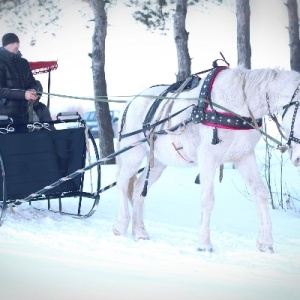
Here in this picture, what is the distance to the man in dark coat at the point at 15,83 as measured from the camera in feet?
15.1

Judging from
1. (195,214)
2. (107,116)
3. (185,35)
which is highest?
(185,35)

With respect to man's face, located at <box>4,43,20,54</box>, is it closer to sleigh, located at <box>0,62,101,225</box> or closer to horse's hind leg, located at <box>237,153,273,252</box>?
sleigh, located at <box>0,62,101,225</box>

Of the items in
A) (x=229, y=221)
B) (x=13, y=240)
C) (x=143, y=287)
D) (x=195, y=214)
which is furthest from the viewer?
(x=195, y=214)

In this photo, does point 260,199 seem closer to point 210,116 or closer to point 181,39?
Result: point 210,116

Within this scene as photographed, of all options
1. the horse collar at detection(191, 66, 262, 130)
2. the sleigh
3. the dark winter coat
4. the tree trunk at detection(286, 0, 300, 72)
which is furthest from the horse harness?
the dark winter coat

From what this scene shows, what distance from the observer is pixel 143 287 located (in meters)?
3.04

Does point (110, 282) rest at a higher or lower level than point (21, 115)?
lower

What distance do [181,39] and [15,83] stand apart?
4.33ft

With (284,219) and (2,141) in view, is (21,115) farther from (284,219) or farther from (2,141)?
(284,219)

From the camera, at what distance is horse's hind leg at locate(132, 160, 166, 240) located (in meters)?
4.35

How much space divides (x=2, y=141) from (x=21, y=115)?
0.44 m

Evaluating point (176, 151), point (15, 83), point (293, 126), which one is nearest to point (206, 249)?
point (176, 151)

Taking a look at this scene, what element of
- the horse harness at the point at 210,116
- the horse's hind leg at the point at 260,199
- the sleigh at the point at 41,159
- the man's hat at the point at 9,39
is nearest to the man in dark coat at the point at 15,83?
the man's hat at the point at 9,39

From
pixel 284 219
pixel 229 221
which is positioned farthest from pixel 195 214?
pixel 284 219
